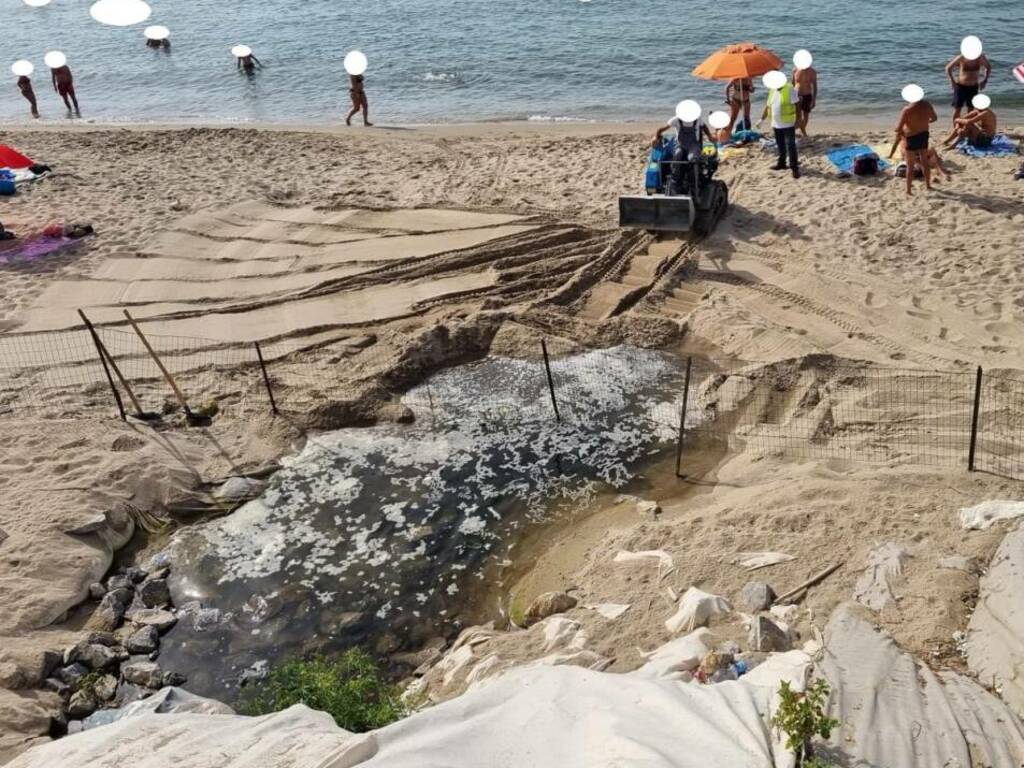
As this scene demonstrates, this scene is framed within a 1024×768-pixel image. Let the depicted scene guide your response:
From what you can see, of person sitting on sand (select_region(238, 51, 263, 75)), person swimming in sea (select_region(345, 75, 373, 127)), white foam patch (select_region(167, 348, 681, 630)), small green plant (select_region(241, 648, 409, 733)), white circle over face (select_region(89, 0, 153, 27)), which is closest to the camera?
small green plant (select_region(241, 648, 409, 733))

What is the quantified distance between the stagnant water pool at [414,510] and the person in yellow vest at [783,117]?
4.78m

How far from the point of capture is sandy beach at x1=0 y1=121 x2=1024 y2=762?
20.6ft

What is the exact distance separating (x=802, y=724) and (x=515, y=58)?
2150 centimetres

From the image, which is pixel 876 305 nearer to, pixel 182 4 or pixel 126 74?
pixel 126 74

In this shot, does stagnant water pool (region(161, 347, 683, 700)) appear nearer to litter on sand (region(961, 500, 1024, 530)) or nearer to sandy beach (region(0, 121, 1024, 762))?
sandy beach (region(0, 121, 1024, 762))

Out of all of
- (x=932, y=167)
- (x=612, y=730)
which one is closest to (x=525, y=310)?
(x=932, y=167)

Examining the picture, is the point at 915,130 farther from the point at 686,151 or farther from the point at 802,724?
the point at 802,724

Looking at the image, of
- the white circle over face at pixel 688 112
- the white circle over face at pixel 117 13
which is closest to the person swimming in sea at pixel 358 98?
the white circle over face at pixel 688 112

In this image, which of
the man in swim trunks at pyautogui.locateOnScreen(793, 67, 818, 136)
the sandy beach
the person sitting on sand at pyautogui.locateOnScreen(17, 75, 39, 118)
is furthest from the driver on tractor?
the person sitting on sand at pyautogui.locateOnScreen(17, 75, 39, 118)

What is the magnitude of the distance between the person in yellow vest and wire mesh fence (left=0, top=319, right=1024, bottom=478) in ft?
15.6

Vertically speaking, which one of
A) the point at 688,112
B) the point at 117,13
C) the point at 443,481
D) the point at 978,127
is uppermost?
the point at 117,13

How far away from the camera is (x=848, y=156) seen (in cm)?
1276

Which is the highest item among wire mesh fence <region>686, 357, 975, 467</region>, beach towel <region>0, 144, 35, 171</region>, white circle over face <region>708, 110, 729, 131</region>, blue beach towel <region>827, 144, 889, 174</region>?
beach towel <region>0, 144, 35, 171</region>

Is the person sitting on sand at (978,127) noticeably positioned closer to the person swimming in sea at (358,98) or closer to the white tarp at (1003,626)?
the white tarp at (1003,626)
